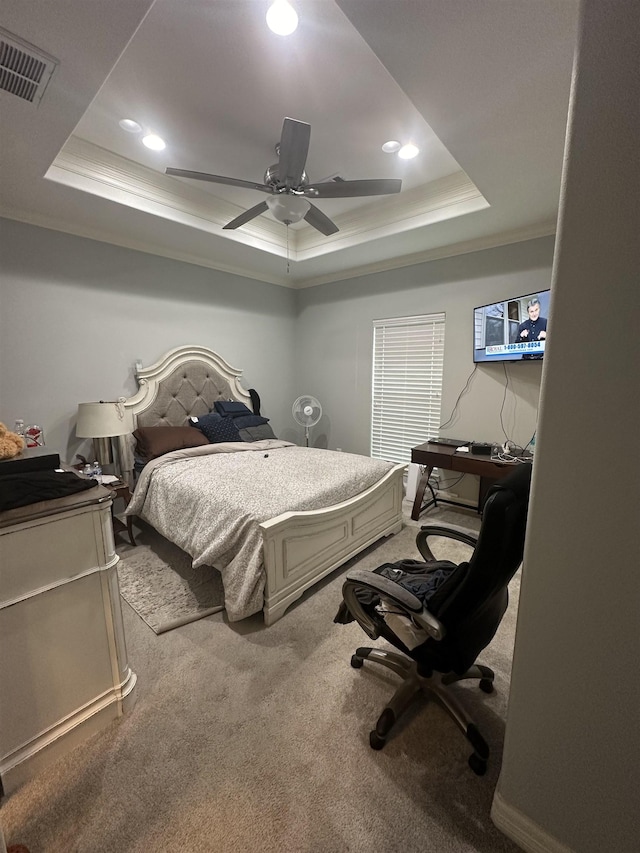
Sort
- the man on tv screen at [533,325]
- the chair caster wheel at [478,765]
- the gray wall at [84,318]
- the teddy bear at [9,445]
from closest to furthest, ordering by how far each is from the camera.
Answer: the chair caster wheel at [478,765]
the teddy bear at [9,445]
the gray wall at [84,318]
the man on tv screen at [533,325]

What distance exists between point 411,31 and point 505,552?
189 cm

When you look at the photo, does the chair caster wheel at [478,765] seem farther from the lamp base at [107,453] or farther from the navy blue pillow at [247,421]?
the navy blue pillow at [247,421]

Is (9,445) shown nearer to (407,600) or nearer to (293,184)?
(407,600)

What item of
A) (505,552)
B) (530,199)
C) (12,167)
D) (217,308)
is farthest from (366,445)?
(12,167)

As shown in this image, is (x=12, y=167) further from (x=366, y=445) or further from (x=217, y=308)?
(x=366, y=445)

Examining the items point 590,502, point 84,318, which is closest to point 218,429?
point 84,318

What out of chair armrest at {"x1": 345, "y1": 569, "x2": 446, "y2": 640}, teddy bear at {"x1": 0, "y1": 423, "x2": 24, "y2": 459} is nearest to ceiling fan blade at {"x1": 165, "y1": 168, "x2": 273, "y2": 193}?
teddy bear at {"x1": 0, "y1": 423, "x2": 24, "y2": 459}

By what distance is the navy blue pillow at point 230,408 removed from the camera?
384 cm

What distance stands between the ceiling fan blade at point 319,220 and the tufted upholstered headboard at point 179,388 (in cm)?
193

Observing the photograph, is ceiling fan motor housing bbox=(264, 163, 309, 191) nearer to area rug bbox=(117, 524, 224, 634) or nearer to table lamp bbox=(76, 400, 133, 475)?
table lamp bbox=(76, 400, 133, 475)

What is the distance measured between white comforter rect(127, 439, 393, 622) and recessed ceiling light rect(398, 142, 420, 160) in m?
2.23

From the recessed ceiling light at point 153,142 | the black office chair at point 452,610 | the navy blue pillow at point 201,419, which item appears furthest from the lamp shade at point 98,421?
the black office chair at point 452,610

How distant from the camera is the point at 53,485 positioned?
4.01ft

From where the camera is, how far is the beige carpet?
1.05m
